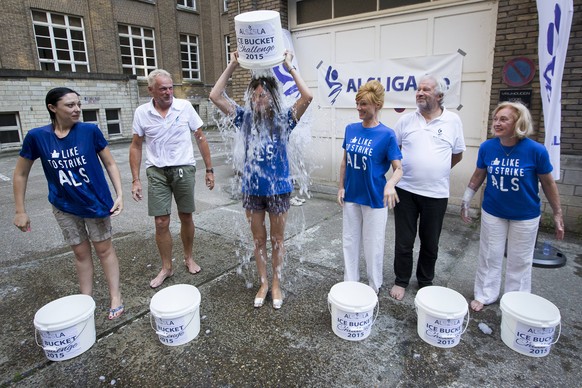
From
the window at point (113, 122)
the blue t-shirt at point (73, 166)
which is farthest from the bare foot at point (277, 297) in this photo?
the window at point (113, 122)

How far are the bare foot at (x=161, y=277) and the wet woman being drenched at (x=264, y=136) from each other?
46.8 inches

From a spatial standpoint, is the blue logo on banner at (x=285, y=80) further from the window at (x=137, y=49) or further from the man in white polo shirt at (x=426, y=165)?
the window at (x=137, y=49)

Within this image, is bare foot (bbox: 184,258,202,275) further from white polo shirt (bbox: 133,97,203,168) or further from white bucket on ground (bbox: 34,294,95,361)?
white bucket on ground (bbox: 34,294,95,361)

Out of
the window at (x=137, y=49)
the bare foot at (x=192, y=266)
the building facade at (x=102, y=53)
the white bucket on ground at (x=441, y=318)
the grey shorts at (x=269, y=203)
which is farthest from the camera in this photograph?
the window at (x=137, y=49)

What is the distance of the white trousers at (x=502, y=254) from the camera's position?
2.78 meters

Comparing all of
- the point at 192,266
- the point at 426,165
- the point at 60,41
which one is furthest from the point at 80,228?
the point at 60,41

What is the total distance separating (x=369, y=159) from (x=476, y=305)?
59.5 inches

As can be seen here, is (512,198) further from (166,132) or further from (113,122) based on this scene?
(113,122)

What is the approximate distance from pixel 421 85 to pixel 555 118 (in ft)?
5.81

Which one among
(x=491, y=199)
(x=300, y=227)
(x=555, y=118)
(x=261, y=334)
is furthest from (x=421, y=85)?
(x=300, y=227)

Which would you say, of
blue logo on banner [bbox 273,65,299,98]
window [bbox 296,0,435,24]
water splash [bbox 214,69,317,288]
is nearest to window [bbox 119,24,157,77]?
window [bbox 296,0,435,24]

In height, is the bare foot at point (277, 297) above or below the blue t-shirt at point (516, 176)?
below

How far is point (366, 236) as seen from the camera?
307cm

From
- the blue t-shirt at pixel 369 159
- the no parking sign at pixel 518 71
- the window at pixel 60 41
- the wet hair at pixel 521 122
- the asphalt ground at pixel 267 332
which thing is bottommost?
the asphalt ground at pixel 267 332
